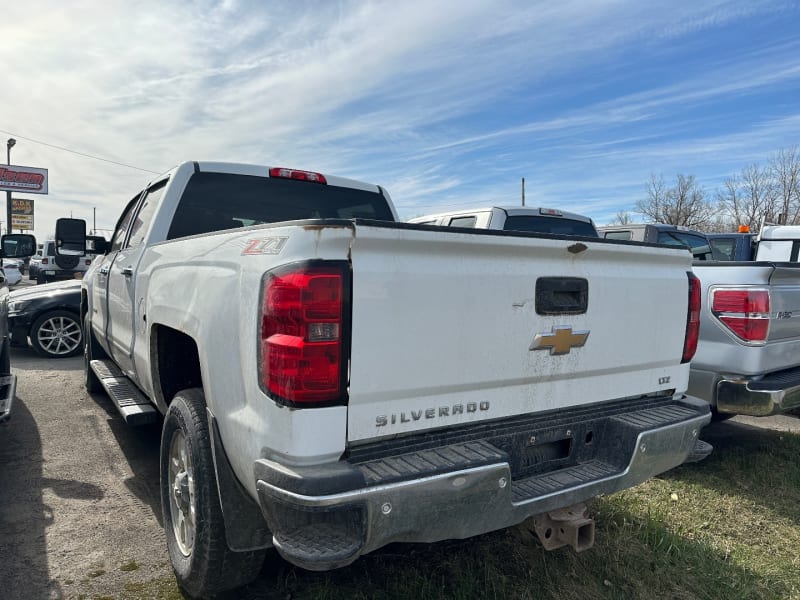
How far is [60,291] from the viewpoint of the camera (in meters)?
8.21

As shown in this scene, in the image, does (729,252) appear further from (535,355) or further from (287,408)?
(287,408)

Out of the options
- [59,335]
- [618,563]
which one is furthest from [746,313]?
[59,335]

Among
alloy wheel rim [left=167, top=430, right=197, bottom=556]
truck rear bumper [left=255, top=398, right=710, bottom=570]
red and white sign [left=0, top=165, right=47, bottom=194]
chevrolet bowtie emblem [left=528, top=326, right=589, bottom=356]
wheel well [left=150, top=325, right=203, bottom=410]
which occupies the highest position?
red and white sign [left=0, top=165, right=47, bottom=194]

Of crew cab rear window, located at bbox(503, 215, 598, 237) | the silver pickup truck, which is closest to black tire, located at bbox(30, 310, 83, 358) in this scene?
crew cab rear window, located at bbox(503, 215, 598, 237)

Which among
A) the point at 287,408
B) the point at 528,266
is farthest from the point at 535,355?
the point at 287,408

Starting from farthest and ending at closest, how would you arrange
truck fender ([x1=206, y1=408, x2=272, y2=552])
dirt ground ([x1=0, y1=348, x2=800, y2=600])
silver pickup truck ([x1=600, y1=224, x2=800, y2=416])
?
silver pickup truck ([x1=600, y1=224, x2=800, y2=416]) → dirt ground ([x1=0, y1=348, x2=800, y2=600]) → truck fender ([x1=206, y1=408, x2=272, y2=552])

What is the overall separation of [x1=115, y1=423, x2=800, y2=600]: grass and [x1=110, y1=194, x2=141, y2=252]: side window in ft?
10.2

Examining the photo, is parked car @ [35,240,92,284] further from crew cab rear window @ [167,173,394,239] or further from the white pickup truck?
the white pickup truck

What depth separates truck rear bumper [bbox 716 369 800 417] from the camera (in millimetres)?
3859

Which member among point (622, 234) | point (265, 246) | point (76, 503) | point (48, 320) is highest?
point (622, 234)

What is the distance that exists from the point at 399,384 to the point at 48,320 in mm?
7908

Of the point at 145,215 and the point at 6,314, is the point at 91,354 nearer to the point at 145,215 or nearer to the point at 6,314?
the point at 6,314

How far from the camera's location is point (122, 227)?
17.3 feet

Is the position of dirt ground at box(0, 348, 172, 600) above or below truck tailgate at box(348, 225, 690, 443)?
below
